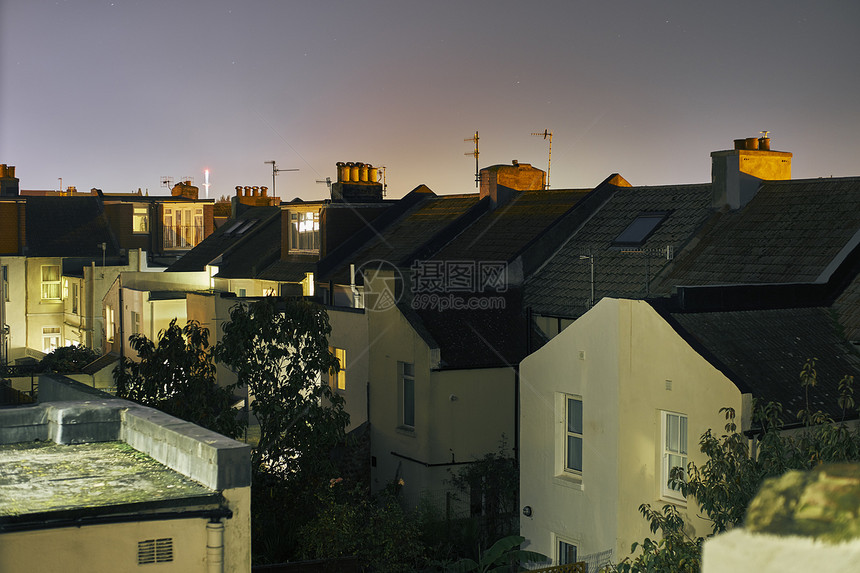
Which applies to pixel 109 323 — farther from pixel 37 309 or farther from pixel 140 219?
pixel 140 219

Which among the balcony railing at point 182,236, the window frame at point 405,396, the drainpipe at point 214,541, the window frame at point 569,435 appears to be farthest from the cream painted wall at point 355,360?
the balcony railing at point 182,236

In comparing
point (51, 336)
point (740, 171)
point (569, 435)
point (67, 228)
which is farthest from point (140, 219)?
point (569, 435)

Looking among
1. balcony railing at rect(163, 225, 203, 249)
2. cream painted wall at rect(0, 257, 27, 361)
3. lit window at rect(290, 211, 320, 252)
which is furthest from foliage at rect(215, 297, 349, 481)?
balcony railing at rect(163, 225, 203, 249)

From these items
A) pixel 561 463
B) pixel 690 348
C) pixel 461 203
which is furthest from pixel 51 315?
pixel 690 348

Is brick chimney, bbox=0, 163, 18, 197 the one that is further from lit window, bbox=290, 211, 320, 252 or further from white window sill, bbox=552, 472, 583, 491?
white window sill, bbox=552, 472, 583, 491

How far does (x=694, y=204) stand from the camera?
28281mm

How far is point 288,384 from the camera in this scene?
21.8 meters

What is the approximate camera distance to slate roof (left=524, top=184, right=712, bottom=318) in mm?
26078

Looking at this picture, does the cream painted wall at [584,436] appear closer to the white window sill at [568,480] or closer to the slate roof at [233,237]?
the white window sill at [568,480]

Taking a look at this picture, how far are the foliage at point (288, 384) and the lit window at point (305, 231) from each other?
15.3 meters

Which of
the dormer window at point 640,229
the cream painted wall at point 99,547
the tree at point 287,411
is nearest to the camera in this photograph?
the cream painted wall at point 99,547

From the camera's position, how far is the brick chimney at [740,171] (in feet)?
88.6

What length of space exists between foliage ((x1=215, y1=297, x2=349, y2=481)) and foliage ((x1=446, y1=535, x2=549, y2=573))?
151 inches

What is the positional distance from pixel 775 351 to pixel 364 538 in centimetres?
860
